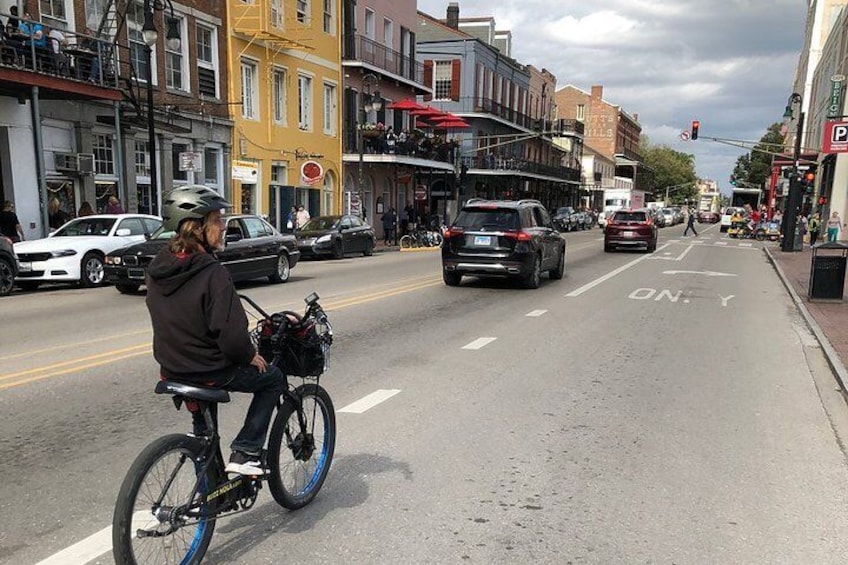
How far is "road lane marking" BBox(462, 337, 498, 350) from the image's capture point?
8305 millimetres

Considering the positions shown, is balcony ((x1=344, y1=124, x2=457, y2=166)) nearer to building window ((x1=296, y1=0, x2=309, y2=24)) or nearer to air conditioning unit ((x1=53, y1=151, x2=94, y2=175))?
building window ((x1=296, y1=0, x2=309, y2=24))

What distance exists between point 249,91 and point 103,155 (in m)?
7.36

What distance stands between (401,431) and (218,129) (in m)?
20.9

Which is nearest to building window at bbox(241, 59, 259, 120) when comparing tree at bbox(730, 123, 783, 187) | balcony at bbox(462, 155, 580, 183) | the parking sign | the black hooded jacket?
the parking sign

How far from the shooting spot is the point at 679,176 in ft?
433

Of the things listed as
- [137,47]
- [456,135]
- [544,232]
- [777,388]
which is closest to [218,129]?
[137,47]

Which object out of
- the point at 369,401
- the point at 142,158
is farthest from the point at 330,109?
the point at 369,401

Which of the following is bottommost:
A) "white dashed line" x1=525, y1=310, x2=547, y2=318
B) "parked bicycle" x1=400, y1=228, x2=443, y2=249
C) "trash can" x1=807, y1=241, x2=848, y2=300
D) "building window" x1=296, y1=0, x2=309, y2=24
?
"parked bicycle" x1=400, y1=228, x2=443, y2=249

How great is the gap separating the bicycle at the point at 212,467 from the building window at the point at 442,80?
4577cm

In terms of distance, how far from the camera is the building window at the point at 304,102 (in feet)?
92.7

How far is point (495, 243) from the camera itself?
13508mm

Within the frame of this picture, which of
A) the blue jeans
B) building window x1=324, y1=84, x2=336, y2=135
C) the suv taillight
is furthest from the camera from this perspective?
building window x1=324, y1=84, x2=336, y2=135

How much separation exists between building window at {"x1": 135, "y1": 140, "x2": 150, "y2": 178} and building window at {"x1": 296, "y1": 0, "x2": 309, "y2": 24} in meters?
9.80

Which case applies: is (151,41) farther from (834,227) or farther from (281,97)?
(834,227)
